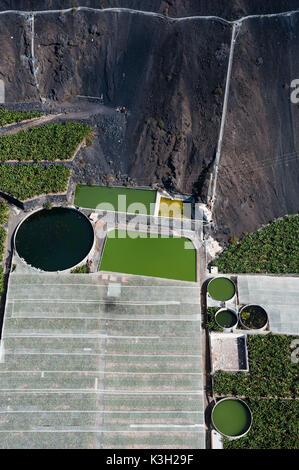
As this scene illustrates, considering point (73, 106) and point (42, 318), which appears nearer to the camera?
point (42, 318)

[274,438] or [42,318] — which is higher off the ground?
[42,318]

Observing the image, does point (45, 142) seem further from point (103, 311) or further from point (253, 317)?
point (253, 317)

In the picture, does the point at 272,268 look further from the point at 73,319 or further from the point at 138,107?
the point at 138,107

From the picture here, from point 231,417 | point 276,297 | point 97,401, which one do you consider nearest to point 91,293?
point 97,401

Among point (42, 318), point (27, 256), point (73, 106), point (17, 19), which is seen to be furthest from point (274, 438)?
point (17, 19)

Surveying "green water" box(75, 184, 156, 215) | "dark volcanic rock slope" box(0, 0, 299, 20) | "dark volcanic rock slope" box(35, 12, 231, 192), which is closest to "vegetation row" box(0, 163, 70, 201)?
"green water" box(75, 184, 156, 215)

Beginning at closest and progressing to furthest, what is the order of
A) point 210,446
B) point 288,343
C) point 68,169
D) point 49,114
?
point 210,446 < point 288,343 < point 68,169 < point 49,114

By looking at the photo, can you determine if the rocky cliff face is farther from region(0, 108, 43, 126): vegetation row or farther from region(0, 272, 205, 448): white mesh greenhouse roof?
region(0, 272, 205, 448): white mesh greenhouse roof
